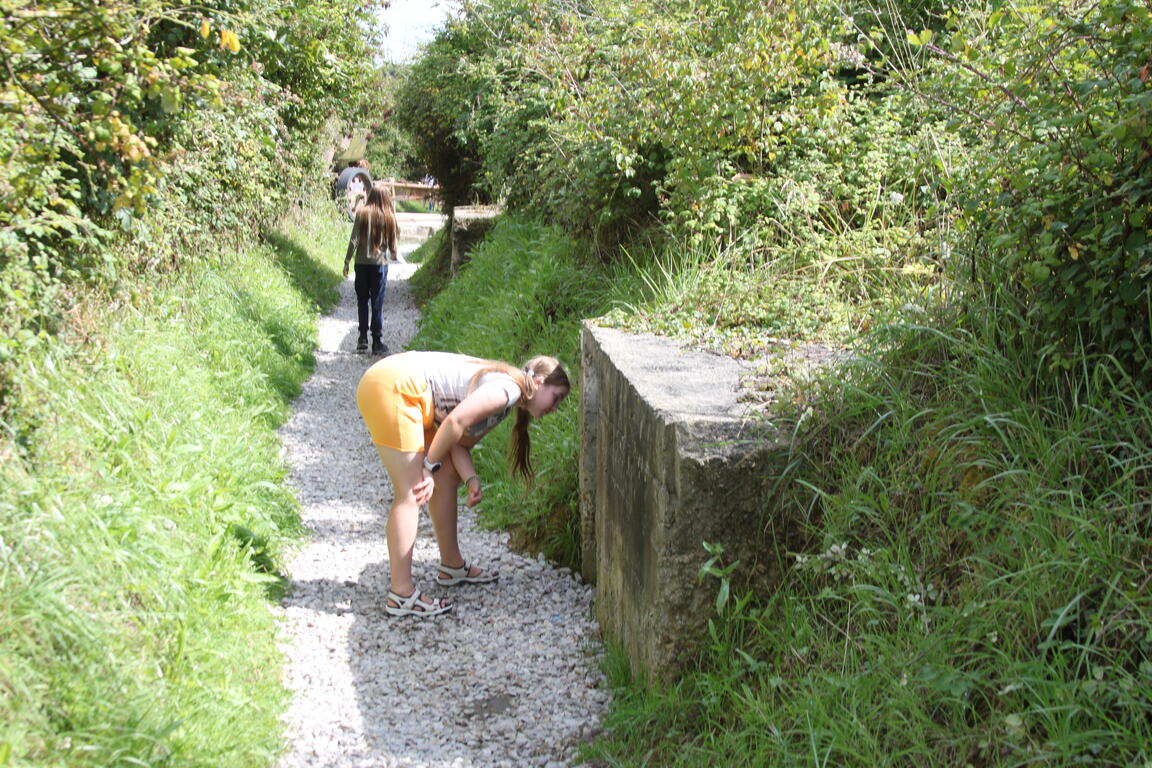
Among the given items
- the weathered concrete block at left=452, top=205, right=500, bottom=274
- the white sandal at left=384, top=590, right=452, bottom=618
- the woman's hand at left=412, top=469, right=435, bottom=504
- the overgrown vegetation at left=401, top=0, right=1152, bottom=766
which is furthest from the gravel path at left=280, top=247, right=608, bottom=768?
the weathered concrete block at left=452, top=205, right=500, bottom=274

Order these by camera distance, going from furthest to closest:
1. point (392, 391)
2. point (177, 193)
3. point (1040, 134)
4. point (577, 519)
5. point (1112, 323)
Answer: point (177, 193) → point (577, 519) → point (392, 391) → point (1040, 134) → point (1112, 323)

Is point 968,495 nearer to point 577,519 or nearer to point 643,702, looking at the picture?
point 643,702

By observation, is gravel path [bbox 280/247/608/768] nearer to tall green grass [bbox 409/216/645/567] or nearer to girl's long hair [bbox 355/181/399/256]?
tall green grass [bbox 409/216/645/567]

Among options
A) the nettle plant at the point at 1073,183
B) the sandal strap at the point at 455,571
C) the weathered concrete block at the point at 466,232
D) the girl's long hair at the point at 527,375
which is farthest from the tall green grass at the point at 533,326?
the nettle plant at the point at 1073,183

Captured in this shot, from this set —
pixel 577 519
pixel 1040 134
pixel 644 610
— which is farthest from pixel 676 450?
pixel 577 519

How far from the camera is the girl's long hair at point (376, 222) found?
11430 millimetres

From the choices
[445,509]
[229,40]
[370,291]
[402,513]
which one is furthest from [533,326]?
[229,40]

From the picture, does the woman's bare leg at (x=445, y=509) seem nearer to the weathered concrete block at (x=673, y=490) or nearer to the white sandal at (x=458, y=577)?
the white sandal at (x=458, y=577)

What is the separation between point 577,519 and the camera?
5.99m

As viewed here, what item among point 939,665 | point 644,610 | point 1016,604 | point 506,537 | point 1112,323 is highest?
point 1112,323

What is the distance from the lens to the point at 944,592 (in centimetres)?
287

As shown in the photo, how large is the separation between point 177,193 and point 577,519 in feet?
13.0

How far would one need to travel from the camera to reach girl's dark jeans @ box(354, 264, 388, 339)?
11.7 m

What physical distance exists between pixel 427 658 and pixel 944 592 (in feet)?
8.43
